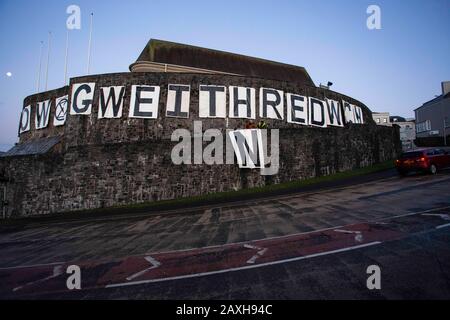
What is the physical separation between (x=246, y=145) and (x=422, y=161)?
11184 millimetres

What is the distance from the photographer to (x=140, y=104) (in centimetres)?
2242

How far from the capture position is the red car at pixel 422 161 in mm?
16812

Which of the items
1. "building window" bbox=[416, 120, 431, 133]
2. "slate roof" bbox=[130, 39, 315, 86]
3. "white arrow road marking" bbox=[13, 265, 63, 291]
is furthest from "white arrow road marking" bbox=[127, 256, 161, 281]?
"building window" bbox=[416, 120, 431, 133]

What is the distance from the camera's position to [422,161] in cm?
1681

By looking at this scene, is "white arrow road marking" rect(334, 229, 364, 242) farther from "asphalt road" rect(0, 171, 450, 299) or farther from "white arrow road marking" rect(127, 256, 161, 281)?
"white arrow road marking" rect(127, 256, 161, 281)

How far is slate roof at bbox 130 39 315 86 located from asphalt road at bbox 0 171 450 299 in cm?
2521

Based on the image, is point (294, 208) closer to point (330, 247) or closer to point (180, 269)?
point (330, 247)

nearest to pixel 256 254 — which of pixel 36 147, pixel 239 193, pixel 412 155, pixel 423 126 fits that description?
pixel 239 193

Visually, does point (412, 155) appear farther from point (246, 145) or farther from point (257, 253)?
point (257, 253)

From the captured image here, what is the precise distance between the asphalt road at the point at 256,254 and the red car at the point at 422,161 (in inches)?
218

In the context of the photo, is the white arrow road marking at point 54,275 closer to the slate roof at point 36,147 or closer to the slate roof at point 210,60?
the slate roof at point 36,147

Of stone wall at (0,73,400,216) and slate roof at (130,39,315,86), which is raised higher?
slate roof at (130,39,315,86)

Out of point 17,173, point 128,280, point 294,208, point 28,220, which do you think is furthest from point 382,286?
point 17,173

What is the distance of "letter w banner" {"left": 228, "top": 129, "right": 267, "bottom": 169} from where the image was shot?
19000mm
